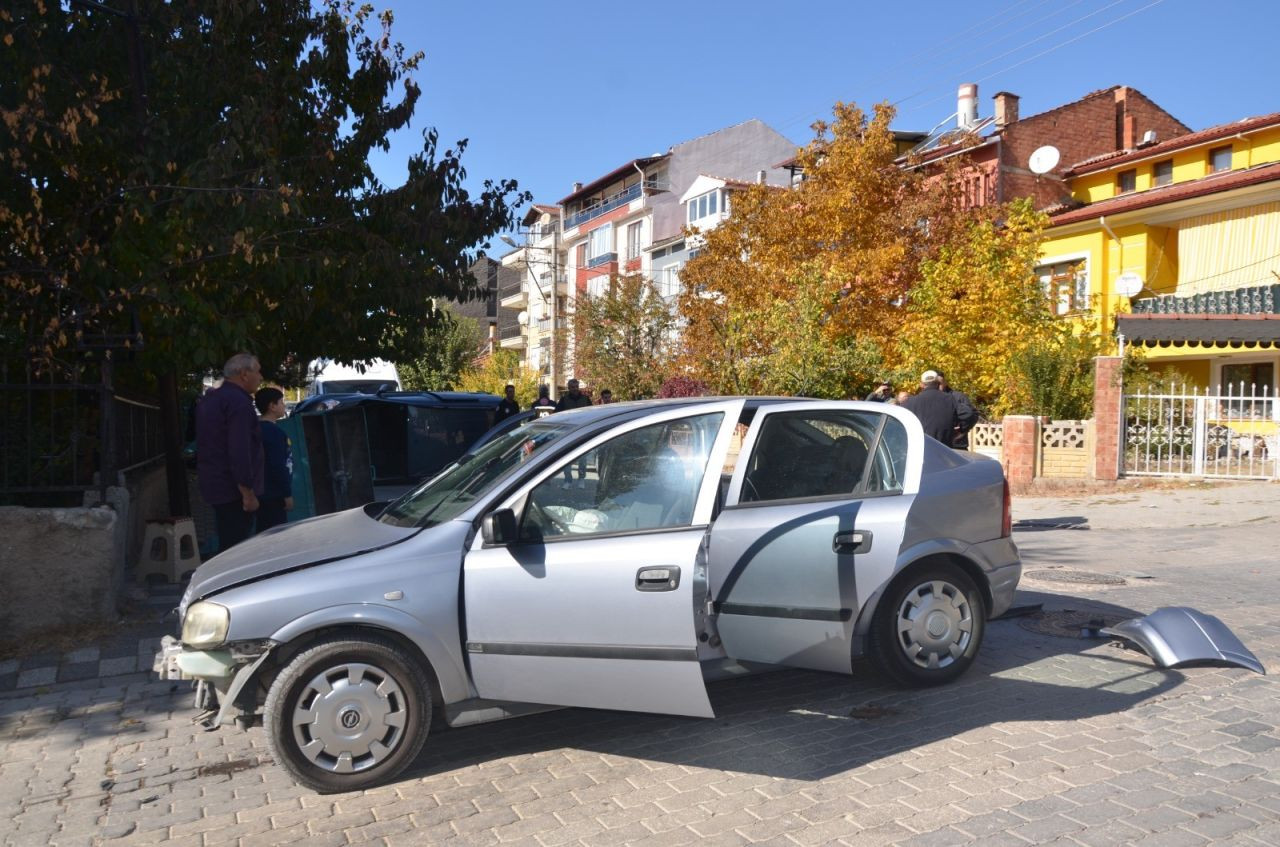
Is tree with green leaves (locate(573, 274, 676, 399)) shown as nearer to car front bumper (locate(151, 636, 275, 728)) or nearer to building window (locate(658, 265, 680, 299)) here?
building window (locate(658, 265, 680, 299))

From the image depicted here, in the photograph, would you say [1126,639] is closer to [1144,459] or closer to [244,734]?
[244,734]

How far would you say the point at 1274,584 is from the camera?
8781mm

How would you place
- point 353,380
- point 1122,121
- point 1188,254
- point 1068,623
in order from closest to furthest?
point 1068,623
point 353,380
point 1188,254
point 1122,121

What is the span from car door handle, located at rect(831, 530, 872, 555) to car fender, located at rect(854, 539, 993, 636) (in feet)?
0.65

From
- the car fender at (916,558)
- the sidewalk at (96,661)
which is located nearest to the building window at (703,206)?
the sidewalk at (96,661)

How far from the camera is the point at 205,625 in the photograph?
4359mm

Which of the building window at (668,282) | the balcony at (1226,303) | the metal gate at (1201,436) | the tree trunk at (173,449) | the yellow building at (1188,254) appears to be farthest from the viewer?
the building window at (668,282)

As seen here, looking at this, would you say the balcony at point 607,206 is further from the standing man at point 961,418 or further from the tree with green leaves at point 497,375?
the standing man at point 961,418

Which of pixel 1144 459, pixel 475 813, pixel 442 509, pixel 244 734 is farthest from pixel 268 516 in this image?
pixel 1144 459

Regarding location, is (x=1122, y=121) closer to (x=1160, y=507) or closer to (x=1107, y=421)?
(x=1107, y=421)

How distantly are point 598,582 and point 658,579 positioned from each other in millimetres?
262

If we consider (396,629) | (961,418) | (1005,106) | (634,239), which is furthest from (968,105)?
(396,629)

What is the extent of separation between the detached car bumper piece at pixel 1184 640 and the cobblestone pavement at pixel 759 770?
0.34 ft

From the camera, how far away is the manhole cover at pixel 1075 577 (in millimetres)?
8797
